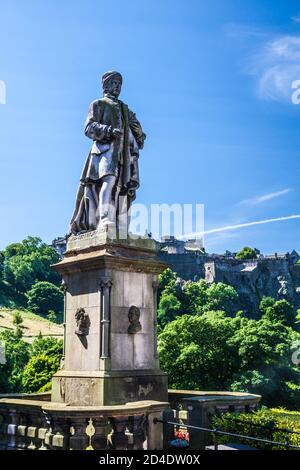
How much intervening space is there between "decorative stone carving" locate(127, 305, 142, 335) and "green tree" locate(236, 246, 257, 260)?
515 ft

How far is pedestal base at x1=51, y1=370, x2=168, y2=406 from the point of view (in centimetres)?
1084

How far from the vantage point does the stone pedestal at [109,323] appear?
36.6ft

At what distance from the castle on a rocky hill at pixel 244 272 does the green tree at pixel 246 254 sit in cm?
836

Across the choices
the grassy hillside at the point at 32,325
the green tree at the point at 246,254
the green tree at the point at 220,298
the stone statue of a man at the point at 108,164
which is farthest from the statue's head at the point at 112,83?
the green tree at the point at 246,254

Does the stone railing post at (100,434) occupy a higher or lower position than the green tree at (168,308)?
Result: lower

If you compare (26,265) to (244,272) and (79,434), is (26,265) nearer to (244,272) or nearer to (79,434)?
(244,272)

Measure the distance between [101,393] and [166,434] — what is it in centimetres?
152

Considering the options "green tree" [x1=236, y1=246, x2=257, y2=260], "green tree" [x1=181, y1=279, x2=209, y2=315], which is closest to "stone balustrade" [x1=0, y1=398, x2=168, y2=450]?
"green tree" [x1=181, y1=279, x2=209, y2=315]

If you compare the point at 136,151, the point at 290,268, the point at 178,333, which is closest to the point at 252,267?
the point at 290,268

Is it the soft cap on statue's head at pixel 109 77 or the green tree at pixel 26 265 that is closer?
the soft cap on statue's head at pixel 109 77

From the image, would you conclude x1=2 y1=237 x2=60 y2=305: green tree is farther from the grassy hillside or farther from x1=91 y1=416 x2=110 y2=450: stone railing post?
x1=91 y1=416 x2=110 y2=450: stone railing post

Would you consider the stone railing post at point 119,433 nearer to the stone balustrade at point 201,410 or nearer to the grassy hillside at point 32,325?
the stone balustrade at point 201,410

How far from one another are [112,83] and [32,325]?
343ft

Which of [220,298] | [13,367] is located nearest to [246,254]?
[220,298]
